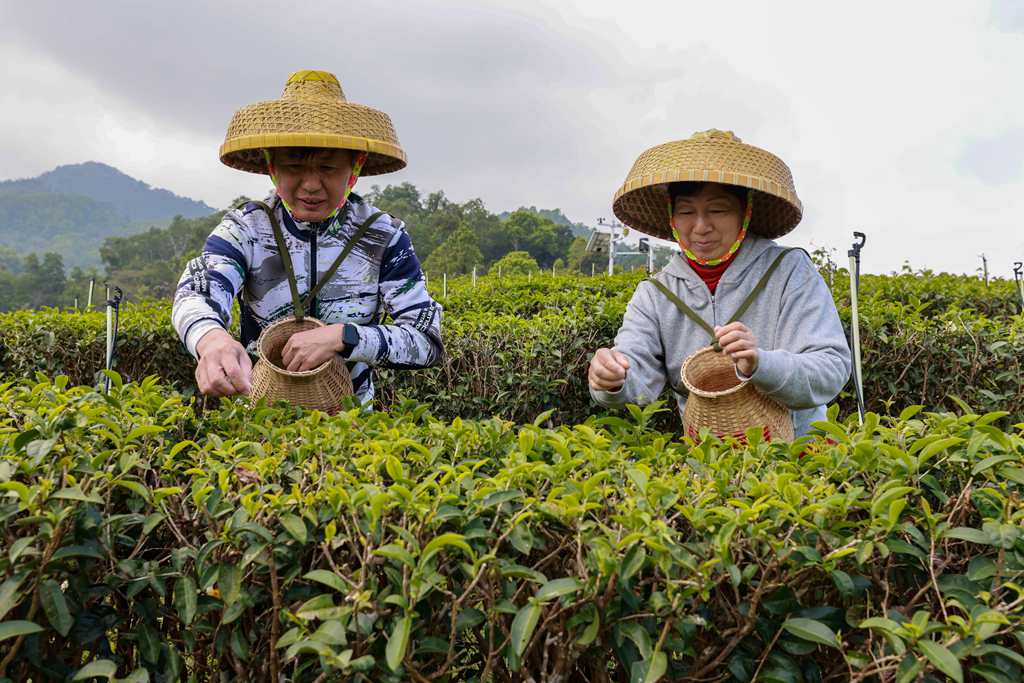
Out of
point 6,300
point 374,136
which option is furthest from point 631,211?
point 6,300

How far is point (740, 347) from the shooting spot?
2350mm

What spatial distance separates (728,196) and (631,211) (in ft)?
1.50

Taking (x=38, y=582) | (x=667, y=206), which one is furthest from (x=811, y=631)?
(x=667, y=206)

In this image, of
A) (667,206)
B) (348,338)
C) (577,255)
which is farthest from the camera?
(577,255)

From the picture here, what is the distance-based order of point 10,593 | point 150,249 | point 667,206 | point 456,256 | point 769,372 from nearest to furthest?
point 10,593 < point 769,372 < point 667,206 < point 456,256 < point 150,249

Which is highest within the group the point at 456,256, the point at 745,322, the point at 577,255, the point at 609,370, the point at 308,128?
the point at 577,255

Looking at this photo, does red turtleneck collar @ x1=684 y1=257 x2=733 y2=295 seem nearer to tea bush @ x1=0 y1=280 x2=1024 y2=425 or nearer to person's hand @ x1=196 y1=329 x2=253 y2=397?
tea bush @ x1=0 y1=280 x2=1024 y2=425

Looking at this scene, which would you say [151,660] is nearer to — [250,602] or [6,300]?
[250,602]

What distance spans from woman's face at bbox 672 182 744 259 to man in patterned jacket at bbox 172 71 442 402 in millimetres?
911

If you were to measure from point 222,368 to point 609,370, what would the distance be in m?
1.10

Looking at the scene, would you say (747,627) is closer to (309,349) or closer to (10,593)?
(10,593)

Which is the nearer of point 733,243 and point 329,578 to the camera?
point 329,578

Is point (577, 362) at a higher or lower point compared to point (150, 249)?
lower

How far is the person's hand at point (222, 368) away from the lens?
224 cm
